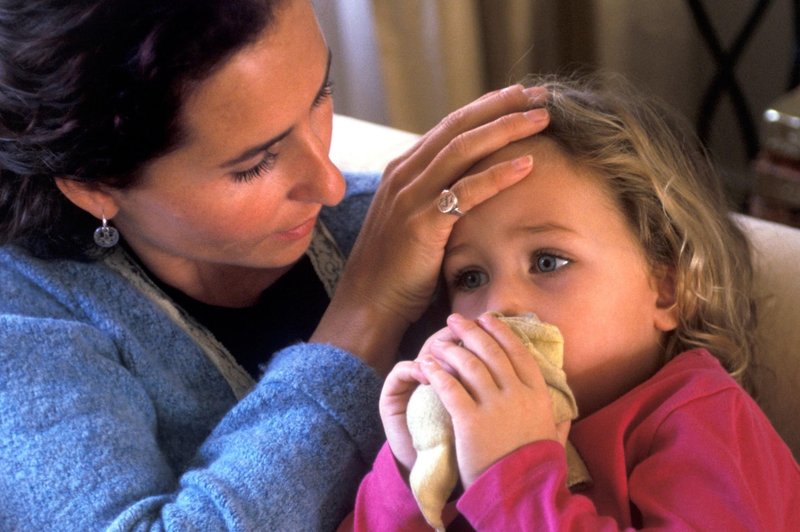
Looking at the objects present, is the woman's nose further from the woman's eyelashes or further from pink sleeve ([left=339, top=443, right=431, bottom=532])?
pink sleeve ([left=339, top=443, right=431, bottom=532])

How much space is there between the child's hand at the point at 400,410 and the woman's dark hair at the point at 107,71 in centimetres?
35

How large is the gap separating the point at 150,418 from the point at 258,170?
0.33 m

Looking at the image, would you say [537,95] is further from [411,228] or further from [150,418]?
[150,418]

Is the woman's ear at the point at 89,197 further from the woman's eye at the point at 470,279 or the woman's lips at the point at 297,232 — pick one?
the woman's eye at the point at 470,279

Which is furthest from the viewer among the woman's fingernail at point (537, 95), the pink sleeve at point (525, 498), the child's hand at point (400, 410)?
the woman's fingernail at point (537, 95)

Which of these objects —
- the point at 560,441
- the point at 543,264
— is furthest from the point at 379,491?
the point at 543,264

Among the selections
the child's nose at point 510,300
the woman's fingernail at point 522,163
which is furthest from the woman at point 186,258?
the child's nose at point 510,300

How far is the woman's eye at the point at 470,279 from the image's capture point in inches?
43.9

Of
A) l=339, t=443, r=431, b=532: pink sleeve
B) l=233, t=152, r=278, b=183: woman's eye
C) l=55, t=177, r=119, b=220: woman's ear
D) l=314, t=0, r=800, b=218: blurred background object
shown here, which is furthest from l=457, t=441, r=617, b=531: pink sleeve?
l=314, t=0, r=800, b=218: blurred background object

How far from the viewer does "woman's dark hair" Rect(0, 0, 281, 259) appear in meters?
0.96

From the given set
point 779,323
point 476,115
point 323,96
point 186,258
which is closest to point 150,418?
point 186,258

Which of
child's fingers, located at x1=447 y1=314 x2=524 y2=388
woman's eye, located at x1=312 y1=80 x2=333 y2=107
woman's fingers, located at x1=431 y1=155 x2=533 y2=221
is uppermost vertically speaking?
woman's eye, located at x1=312 y1=80 x2=333 y2=107

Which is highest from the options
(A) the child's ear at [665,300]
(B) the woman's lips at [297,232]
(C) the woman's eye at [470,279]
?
(B) the woman's lips at [297,232]

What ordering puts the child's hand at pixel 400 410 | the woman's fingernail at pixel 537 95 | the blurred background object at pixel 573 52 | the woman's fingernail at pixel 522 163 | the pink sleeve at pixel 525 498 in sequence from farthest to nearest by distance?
the blurred background object at pixel 573 52 → the woman's fingernail at pixel 537 95 → the woman's fingernail at pixel 522 163 → the child's hand at pixel 400 410 → the pink sleeve at pixel 525 498
